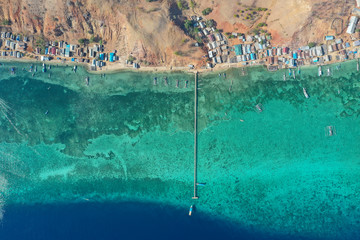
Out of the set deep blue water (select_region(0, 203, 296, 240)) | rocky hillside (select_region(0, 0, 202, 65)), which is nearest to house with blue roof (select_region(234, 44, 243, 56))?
rocky hillside (select_region(0, 0, 202, 65))

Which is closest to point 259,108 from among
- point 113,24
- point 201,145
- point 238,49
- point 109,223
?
point 238,49

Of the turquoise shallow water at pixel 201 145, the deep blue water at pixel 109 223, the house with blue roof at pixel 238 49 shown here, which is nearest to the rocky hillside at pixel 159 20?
the house with blue roof at pixel 238 49

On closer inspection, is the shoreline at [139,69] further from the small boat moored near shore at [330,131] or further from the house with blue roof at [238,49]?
the small boat moored near shore at [330,131]

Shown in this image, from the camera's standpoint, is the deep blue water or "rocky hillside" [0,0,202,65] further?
the deep blue water

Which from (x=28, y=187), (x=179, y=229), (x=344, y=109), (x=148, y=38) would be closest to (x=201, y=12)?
(x=148, y=38)

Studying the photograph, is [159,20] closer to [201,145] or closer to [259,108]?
[201,145]

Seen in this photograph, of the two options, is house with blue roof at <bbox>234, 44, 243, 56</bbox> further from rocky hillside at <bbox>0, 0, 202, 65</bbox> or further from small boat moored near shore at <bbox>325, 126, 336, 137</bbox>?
small boat moored near shore at <bbox>325, 126, 336, 137</bbox>
